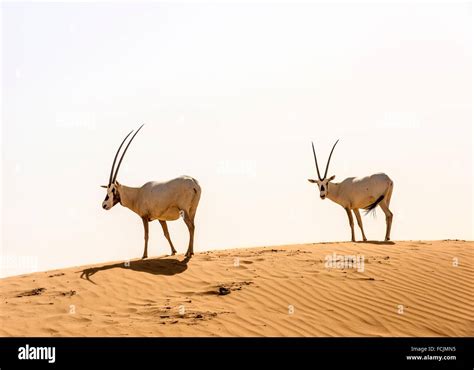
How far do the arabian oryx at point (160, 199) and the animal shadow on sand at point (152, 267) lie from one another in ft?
2.85

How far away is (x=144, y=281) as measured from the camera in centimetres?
1307

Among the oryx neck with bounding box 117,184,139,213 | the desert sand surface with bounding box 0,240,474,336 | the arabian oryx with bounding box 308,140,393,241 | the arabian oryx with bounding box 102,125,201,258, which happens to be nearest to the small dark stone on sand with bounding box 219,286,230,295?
the desert sand surface with bounding box 0,240,474,336

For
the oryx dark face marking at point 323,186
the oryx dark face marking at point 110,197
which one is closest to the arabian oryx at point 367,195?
the oryx dark face marking at point 323,186

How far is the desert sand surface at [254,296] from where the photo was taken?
10.3 metres

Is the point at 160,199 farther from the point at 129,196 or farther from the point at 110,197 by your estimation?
the point at 110,197

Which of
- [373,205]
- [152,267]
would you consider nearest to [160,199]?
[152,267]

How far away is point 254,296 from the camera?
11.8 meters

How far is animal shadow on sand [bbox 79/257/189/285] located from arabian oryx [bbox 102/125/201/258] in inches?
34.3

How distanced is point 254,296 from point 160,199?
17.3ft

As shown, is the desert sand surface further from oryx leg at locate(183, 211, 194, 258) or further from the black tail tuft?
the black tail tuft

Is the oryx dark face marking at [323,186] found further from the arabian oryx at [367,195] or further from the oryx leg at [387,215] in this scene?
the oryx leg at [387,215]

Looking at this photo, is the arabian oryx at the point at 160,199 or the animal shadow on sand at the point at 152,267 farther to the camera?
the arabian oryx at the point at 160,199

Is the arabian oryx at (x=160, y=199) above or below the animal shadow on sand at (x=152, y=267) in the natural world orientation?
above
